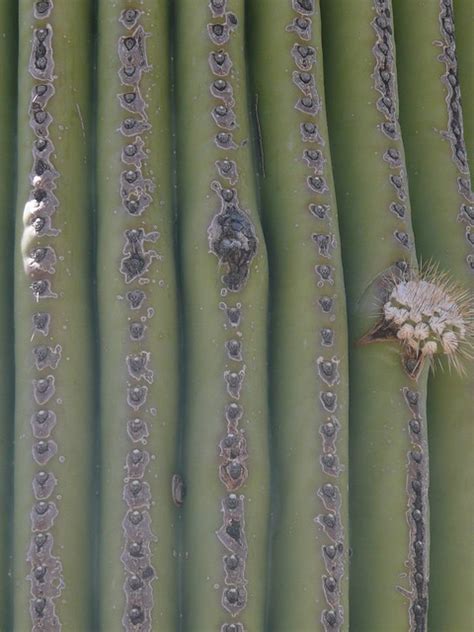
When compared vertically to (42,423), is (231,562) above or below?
below

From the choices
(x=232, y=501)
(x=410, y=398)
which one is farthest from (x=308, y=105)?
(x=232, y=501)

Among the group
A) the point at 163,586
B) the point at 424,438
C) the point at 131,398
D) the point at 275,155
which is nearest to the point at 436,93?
the point at 275,155

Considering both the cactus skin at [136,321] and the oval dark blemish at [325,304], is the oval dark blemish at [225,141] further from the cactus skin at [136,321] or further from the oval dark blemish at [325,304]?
the oval dark blemish at [325,304]

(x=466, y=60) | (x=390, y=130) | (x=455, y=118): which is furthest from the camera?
(x=466, y=60)

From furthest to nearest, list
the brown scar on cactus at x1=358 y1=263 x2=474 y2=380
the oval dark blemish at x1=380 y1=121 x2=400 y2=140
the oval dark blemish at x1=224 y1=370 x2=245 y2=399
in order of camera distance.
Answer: the oval dark blemish at x1=380 y1=121 x2=400 y2=140 < the brown scar on cactus at x1=358 y1=263 x2=474 y2=380 < the oval dark blemish at x1=224 y1=370 x2=245 y2=399

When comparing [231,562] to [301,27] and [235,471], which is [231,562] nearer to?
[235,471]

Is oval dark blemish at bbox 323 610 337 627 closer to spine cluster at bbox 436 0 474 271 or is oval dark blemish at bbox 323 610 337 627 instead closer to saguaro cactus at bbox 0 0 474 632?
saguaro cactus at bbox 0 0 474 632

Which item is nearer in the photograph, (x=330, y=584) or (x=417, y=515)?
(x=330, y=584)

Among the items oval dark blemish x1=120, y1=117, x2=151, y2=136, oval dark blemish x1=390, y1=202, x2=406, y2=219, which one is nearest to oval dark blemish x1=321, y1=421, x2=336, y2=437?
oval dark blemish x1=390, y1=202, x2=406, y2=219
